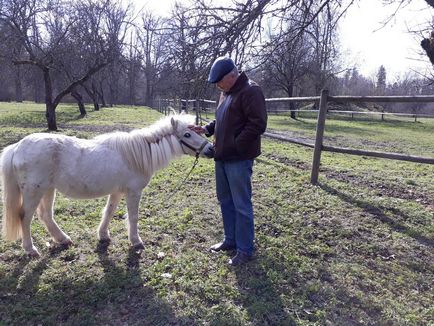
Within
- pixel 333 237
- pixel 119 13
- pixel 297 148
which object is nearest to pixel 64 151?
pixel 333 237

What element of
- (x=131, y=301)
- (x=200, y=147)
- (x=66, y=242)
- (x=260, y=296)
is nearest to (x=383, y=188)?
(x=200, y=147)

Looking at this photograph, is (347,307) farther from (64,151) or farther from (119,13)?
(119,13)

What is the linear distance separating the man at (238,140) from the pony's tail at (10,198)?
79.3 inches

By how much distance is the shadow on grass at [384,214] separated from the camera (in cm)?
413

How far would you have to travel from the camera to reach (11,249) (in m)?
3.69

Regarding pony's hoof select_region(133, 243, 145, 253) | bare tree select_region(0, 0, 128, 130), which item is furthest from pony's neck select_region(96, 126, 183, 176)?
bare tree select_region(0, 0, 128, 130)

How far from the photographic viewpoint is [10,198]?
3.40 meters

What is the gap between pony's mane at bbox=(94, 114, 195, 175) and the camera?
11.8 ft

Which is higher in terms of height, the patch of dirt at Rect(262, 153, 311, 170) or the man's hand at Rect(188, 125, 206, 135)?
the man's hand at Rect(188, 125, 206, 135)

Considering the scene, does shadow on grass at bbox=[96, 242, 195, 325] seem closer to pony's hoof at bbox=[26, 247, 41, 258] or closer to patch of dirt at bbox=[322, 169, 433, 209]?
pony's hoof at bbox=[26, 247, 41, 258]

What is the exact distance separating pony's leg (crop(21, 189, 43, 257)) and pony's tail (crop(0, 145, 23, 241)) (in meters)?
0.07

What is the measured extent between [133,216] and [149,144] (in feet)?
2.63

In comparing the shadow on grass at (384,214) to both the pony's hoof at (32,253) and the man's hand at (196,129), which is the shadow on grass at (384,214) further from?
the pony's hoof at (32,253)

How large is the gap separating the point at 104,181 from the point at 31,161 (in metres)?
0.69
